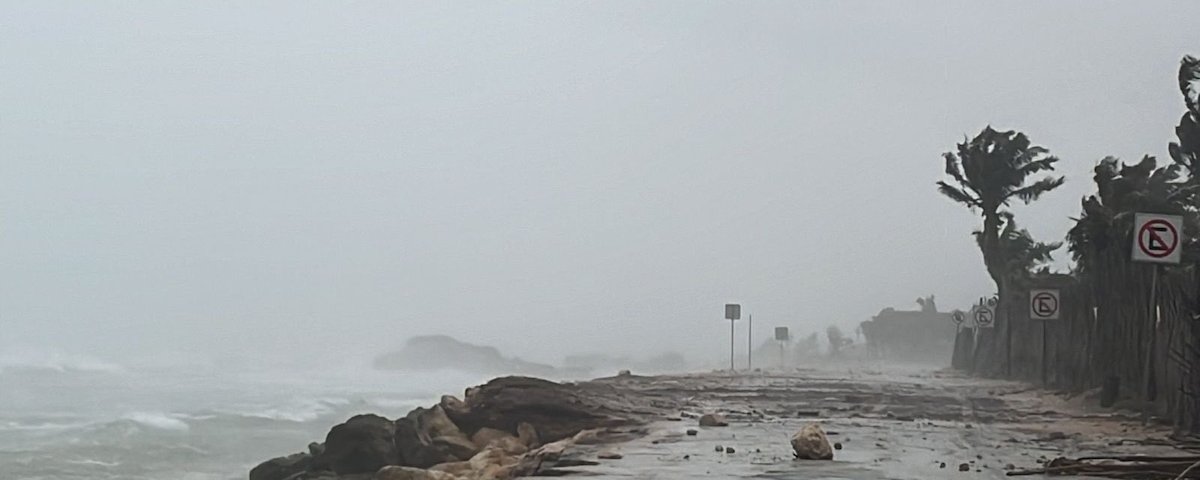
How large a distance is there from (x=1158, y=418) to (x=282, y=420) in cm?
3445

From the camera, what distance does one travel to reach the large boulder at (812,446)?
1675cm

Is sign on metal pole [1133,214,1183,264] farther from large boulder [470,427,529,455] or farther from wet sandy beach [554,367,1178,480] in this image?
large boulder [470,427,529,455]

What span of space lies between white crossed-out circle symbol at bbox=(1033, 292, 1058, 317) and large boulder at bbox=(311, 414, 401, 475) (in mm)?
17362

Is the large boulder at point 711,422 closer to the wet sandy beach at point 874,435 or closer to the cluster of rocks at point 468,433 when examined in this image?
the wet sandy beach at point 874,435

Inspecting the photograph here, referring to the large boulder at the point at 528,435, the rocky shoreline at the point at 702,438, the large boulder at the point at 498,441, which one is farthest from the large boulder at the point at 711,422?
the large boulder at the point at 498,441

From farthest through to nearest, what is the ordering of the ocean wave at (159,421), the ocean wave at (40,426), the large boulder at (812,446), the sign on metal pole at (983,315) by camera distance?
1. the sign on metal pole at (983,315)
2. the ocean wave at (40,426)
3. the ocean wave at (159,421)
4. the large boulder at (812,446)

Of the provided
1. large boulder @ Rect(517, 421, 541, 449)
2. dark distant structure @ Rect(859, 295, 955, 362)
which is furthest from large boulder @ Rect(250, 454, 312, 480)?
dark distant structure @ Rect(859, 295, 955, 362)

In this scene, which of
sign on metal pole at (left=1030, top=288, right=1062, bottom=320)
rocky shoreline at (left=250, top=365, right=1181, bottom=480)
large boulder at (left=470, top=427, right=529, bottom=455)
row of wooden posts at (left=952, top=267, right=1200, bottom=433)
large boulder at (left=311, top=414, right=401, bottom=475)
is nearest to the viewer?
rocky shoreline at (left=250, top=365, right=1181, bottom=480)

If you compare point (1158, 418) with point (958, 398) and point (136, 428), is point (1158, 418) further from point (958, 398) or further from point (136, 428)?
point (136, 428)

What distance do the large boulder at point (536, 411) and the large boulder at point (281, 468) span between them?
252cm

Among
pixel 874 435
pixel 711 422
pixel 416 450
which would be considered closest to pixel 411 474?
pixel 416 450

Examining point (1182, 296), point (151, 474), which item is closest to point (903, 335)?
point (151, 474)

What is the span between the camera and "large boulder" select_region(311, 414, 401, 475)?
2169cm

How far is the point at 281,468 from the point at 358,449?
8.25 ft
